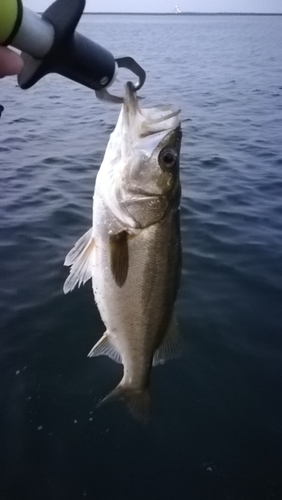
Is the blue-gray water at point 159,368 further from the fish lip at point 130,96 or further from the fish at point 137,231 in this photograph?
the fish lip at point 130,96

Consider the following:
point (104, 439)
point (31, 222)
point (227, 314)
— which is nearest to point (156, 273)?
point (104, 439)

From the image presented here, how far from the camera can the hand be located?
6.79 feet

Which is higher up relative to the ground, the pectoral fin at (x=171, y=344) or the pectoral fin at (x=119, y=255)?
the pectoral fin at (x=119, y=255)

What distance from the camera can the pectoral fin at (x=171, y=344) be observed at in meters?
2.84

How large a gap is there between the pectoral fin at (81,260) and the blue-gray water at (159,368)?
1774mm

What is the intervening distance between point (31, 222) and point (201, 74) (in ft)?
70.0

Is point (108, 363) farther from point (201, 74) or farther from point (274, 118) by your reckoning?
point (201, 74)

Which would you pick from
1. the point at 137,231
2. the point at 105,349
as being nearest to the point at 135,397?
the point at 105,349

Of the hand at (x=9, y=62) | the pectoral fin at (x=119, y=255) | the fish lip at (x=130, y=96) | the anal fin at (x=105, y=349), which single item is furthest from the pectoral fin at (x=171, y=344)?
the hand at (x=9, y=62)

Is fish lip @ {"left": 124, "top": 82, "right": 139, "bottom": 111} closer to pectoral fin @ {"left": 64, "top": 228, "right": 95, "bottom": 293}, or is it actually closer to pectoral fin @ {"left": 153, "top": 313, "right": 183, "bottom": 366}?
pectoral fin @ {"left": 64, "top": 228, "right": 95, "bottom": 293}

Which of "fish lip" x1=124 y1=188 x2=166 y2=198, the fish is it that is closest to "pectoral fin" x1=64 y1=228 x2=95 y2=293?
the fish

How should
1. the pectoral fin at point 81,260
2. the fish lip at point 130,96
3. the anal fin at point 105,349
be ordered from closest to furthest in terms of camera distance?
the fish lip at point 130,96
the pectoral fin at point 81,260
the anal fin at point 105,349

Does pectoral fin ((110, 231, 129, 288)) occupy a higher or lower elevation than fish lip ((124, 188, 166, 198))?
lower

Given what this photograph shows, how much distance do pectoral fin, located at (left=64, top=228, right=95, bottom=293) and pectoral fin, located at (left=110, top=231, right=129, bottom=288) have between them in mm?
231
